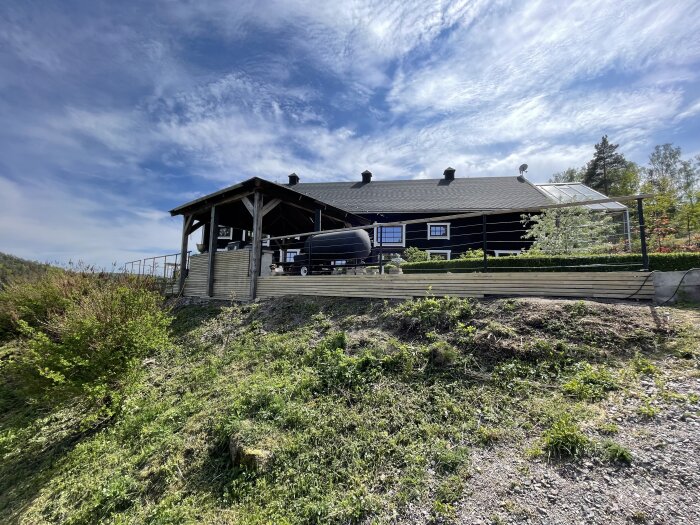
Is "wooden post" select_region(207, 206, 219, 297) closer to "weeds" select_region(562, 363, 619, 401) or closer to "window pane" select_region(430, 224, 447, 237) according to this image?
"weeds" select_region(562, 363, 619, 401)

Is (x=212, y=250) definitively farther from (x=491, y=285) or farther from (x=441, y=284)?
(x=491, y=285)

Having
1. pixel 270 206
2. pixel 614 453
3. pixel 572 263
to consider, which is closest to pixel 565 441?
pixel 614 453

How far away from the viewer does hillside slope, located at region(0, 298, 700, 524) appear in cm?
254

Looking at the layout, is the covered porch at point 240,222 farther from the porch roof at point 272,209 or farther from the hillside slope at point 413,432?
the hillside slope at point 413,432

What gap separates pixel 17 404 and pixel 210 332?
422 cm

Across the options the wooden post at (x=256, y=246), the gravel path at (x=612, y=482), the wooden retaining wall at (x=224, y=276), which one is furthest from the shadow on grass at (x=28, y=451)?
the gravel path at (x=612, y=482)

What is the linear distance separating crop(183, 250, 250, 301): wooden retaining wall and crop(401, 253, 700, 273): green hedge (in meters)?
4.67

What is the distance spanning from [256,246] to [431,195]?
12.4 metres

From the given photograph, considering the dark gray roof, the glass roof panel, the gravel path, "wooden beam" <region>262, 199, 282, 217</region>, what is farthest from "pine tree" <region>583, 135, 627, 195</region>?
the gravel path

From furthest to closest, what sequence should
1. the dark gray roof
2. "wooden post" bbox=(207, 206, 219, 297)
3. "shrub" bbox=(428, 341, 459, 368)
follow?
the dark gray roof
"wooden post" bbox=(207, 206, 219, 297)
"shrub" bbox=(428, 341, 459, 368)

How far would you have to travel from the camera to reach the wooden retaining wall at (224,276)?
9.82 meters

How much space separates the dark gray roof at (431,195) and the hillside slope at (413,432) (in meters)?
12.8

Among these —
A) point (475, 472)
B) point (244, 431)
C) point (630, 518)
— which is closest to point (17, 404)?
point (244, 431)

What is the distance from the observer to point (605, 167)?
31047 mm
